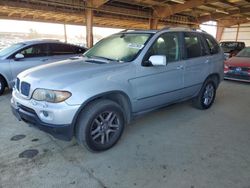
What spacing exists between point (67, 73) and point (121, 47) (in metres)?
1.15

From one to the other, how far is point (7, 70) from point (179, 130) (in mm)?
4604

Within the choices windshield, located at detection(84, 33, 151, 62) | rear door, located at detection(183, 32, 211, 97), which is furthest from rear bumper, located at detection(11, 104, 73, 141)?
rear door, located at detection(183, 32, 211, 97)

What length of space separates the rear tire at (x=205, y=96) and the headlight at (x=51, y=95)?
9.88 ft

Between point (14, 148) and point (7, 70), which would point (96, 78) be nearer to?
point (14, 148)

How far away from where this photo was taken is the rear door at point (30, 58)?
224 inches

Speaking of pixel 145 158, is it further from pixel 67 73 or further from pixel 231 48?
pixel 231 48

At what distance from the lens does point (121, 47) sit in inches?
138

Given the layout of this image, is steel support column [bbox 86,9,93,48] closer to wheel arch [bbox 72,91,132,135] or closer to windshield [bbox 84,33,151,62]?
windshield [bbox 84,33,151,62]

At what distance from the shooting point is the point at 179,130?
3676mm

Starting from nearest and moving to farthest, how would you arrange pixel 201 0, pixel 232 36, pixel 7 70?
pixel 7 70 < pixel 201 0 < pixel 232 36

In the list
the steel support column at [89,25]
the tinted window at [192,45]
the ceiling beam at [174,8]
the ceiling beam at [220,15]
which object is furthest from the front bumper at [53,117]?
the ceiling beam at [220,15]

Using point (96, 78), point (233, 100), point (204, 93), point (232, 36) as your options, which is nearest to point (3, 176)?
point (96, 78)

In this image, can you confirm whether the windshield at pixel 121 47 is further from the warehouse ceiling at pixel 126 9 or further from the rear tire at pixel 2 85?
the warehouse ceiling at pixel 126 9

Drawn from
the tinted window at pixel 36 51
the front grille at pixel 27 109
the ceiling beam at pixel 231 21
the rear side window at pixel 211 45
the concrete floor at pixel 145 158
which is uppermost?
the ceiling beam at pixel 231 21
